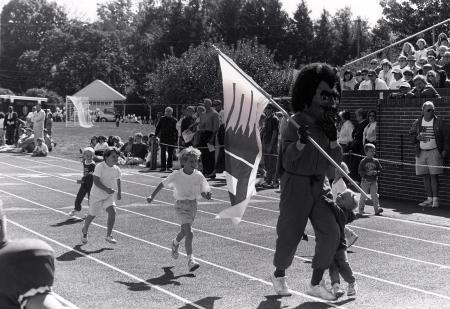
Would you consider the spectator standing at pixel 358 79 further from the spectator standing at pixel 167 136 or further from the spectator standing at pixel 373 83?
the spectator standing at pixel 167 136

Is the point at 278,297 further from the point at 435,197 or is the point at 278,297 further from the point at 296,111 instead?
the point at 435,197

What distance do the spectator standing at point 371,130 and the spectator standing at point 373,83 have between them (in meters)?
1.30

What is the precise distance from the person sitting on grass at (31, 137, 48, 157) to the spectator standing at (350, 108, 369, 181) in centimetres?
1421

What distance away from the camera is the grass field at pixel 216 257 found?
788 cm

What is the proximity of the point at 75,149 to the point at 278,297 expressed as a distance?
25080mm

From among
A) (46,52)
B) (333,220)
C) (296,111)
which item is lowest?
(333,220)

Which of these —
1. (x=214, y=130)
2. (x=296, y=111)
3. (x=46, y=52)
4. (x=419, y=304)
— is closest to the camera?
(x=419, y=304)

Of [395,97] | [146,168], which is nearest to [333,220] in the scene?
[395,97]

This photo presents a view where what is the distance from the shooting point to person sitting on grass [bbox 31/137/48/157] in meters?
28.7

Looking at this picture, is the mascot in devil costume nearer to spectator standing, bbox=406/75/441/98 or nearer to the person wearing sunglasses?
the person wearing sunglasses

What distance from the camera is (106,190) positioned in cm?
1137

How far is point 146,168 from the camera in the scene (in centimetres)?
2386

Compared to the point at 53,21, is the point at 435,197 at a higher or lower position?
lower

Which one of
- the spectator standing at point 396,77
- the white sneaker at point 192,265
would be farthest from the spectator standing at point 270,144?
the white sneaker at point 192,265
